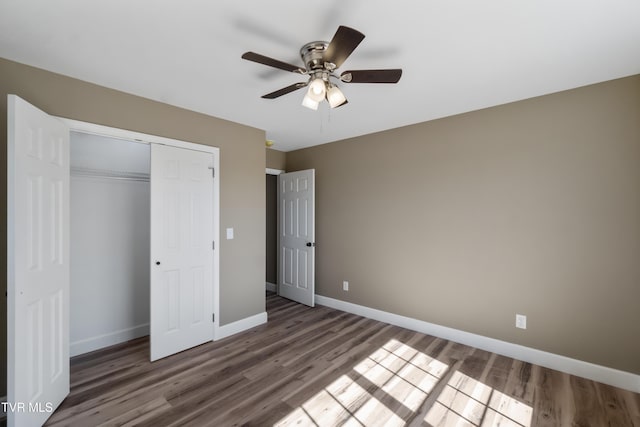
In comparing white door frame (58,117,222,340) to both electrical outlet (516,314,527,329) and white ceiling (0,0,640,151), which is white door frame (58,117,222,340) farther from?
electrical outlet (516,314,527,329)

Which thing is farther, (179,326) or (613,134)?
Result: (179,326)

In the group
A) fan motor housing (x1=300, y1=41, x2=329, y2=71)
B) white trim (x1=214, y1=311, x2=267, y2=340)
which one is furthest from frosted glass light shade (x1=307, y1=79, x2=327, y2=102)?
white trim (x1=214, y1=311, x2=267, y2=340)

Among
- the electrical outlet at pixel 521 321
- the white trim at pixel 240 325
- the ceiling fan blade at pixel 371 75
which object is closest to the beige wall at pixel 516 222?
the electrical outlet at pixel 521 321

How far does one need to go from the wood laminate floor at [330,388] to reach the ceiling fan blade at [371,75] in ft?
7.41

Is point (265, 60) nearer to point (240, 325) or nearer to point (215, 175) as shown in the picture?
point (215, 175)

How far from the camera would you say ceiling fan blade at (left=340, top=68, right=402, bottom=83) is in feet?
5.49

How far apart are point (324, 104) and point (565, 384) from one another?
129 inches

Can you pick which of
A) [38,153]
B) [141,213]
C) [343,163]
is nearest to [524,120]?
[343,163]

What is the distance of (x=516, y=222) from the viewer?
2.76 metres

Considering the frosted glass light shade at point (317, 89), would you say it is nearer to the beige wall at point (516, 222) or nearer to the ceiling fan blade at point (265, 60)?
the ceiling fan blade at point (265, 60)

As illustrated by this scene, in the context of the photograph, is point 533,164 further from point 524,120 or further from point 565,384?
point 565,384

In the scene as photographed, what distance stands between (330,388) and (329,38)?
2575 mm

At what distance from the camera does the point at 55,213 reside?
6.59 feet

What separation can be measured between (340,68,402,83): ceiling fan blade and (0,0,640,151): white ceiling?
26cm
